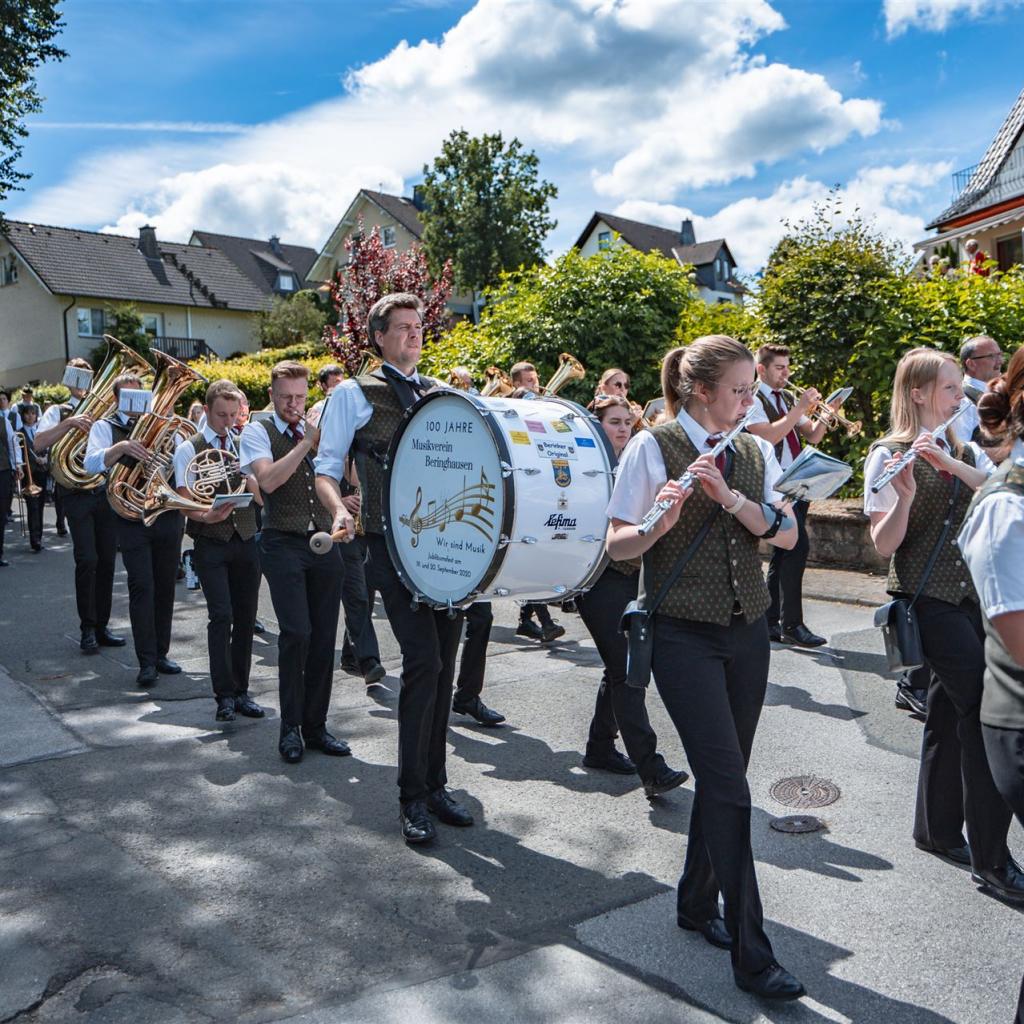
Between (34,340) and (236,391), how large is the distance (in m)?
42.8

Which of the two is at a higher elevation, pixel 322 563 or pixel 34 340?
pixel 34 340

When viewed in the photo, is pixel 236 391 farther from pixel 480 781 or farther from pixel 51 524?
pixel 51 524

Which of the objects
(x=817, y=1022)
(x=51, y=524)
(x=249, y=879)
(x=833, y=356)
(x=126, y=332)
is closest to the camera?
(x=817, y=1022)

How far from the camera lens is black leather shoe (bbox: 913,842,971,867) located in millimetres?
4293

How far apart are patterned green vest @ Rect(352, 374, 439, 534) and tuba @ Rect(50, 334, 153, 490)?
4.05 metres

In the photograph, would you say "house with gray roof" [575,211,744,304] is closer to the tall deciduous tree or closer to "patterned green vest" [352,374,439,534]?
the tall deciduous tree

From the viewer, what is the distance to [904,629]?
166 inches

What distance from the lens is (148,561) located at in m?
7.83

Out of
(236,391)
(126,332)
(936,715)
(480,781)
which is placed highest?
(126,332)

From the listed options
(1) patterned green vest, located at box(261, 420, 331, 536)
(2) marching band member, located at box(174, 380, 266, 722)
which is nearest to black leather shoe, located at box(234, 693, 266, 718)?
(2) marching band member, located at box(174, 380, 266, 722)

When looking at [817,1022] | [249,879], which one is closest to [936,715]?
[817,1022]

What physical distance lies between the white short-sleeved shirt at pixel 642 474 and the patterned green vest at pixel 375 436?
5.14ft

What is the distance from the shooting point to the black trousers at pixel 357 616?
24.6ft

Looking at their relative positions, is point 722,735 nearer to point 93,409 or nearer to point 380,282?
point 93,409
